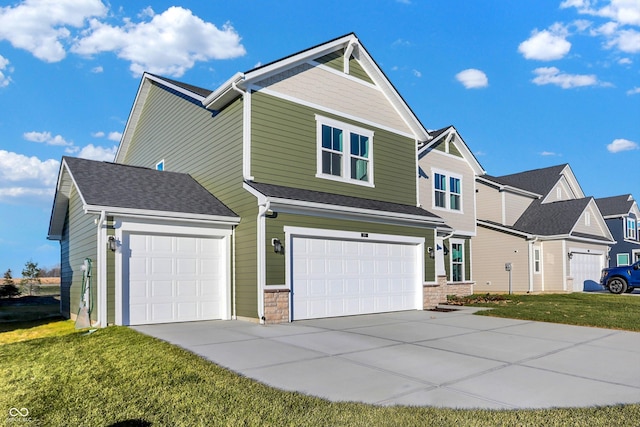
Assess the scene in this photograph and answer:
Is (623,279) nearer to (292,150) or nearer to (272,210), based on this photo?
(292,150)

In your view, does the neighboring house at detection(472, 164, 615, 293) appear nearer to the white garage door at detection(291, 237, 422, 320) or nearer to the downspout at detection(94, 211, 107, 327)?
the white garage door at detection(291, 237, 422, 320)

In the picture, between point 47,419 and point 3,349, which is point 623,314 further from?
point 3,349

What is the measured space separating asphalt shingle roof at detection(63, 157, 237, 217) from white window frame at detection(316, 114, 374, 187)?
314 centimetres

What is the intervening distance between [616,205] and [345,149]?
32978 millimetres

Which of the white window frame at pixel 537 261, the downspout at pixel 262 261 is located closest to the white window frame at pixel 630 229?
the white window frame at pixel 537 261

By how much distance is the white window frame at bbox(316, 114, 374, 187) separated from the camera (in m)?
13.5

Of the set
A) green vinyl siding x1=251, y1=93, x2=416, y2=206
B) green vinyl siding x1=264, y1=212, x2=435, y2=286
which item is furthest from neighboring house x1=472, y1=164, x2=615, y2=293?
green vinyl siding x1=251, y1=93, x2=416, y2=206

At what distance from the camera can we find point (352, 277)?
520 inches

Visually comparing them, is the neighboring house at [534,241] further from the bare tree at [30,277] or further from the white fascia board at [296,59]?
the bare tree at [30,277]

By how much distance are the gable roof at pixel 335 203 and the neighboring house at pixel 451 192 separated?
4694mm

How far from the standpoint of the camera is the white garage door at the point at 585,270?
1009 inches

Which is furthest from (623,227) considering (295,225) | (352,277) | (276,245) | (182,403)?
(182,403)

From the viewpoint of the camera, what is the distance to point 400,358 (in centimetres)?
741

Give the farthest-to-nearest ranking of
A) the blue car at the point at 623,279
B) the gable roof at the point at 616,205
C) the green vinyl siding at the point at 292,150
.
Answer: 1. the gable roof at the point at 616,205
2. the blue car at the point at 623,279
3. the green vinyl siding at the point at 292,150
